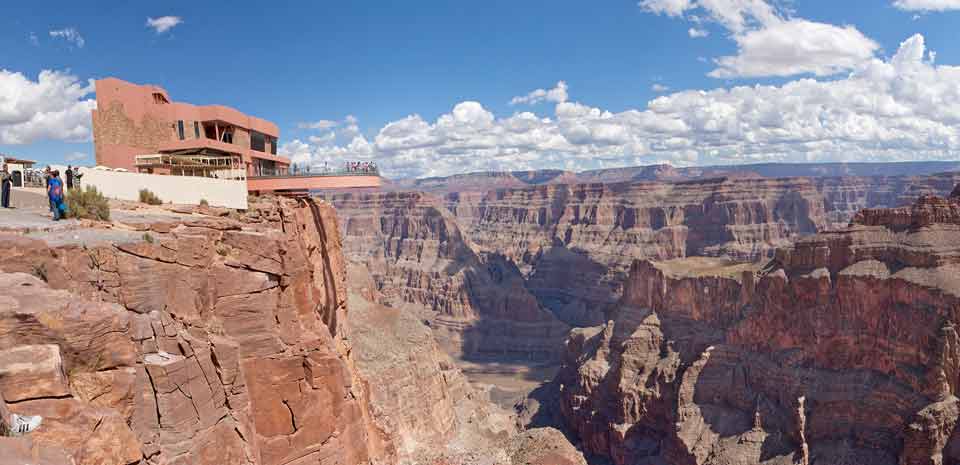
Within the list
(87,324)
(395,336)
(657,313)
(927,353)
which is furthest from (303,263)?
(657,313)

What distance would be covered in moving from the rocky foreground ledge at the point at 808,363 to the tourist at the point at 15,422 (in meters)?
58.2

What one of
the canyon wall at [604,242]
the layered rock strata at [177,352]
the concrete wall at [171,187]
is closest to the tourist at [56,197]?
the layered rock strata at [177,352]

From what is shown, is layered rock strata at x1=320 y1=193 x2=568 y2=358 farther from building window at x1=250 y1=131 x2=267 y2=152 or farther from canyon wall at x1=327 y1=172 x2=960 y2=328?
building window at x1=250 y1=131 x2=267 y2=152

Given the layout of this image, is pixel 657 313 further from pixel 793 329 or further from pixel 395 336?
pixel 395 336

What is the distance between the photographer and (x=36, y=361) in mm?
10078

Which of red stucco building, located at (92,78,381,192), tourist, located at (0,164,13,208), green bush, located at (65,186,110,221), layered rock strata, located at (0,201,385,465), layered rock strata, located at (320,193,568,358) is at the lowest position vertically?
layered rock strata, located at (320,193,568,358)

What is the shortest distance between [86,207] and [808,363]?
63377 mm

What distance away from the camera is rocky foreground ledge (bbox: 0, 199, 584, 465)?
10.2 meters

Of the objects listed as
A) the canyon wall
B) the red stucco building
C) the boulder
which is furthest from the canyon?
the red stucco building

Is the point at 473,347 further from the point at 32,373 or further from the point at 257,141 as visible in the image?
the point at 32,373

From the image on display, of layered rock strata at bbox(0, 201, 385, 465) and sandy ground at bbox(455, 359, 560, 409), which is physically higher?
layered rock strata at bbox(0, 201, 385, 465)

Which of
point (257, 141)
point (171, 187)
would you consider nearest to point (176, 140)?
point (257, 141)

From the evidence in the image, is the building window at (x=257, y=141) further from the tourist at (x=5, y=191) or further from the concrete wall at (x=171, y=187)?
the tourist at (x=5, y=191)

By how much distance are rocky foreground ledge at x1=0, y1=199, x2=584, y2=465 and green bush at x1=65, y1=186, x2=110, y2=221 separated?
3.59 feet
